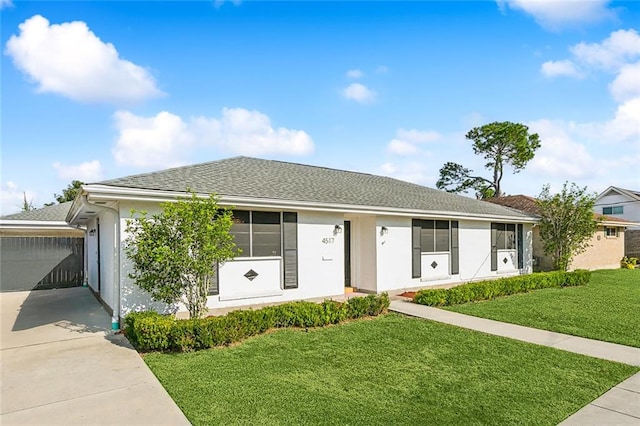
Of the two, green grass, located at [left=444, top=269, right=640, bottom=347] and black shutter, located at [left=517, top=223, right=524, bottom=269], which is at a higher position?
black shutter, located at [left=517, top=223, right=524, bottom=269]

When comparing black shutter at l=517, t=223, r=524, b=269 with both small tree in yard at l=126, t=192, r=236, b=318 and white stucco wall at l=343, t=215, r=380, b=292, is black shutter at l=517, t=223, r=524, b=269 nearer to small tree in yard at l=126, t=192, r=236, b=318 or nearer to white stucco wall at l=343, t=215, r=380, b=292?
white stucco wall at l=343, t=215, r=380, b=292

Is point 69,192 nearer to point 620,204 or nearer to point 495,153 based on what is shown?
point 495,153

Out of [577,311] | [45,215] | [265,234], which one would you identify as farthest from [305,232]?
[45,215]

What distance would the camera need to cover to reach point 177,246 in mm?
6711

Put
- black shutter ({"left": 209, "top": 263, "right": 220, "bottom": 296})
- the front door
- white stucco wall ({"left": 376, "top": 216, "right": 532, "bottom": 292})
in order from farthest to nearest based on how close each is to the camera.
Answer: the front door < white stucco wall ({"left": 376, "top": 216, "right": 532, "bottom": 292}) < black shutter ({"left": 209, "top": 263, "right": 220, "bottom": 296})

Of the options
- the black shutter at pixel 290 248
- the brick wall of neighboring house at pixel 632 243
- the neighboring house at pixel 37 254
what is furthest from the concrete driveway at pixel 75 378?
the brick wall of neighboring house at pixel 632 243

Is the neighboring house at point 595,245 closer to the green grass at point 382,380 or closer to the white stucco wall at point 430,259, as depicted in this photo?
the white stucco wall at point 430,259

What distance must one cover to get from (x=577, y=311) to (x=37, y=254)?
1837cm

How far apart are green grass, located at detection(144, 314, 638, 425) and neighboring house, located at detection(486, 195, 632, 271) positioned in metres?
13.8

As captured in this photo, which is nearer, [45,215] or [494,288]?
[494,288]

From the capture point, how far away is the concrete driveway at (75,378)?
387 centimetres

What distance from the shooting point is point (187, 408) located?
3.98 metres

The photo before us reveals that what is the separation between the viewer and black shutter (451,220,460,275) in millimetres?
13289

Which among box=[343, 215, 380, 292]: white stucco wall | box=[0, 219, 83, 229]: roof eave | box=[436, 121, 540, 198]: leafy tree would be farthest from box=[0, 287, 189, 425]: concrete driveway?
box=[436, 121, 540, 198]: leafy tree
